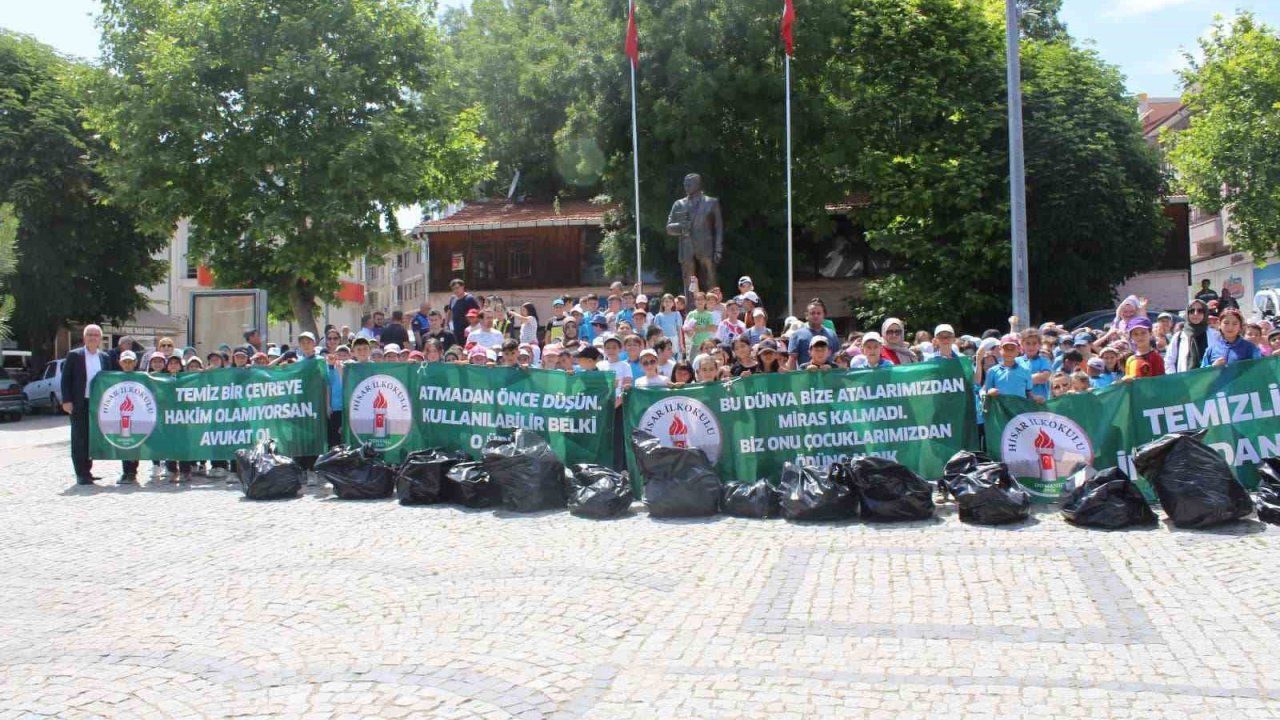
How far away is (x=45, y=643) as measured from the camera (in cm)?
617

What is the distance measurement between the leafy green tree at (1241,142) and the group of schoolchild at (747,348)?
21.8m

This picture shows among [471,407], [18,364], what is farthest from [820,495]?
[18,364]

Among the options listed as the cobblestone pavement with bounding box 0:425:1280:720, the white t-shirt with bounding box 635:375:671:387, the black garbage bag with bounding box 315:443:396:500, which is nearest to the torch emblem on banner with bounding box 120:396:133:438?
the black garbage bag with bounding box 315:443:396:500

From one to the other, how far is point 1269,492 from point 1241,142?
30.2 metres

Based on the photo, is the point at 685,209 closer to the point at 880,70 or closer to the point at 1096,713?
the point at 880,70

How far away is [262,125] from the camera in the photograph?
2756cm

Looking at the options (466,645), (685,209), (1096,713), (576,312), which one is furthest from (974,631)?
(685,209)

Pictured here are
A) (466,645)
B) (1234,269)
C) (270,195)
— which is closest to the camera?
(466,645)

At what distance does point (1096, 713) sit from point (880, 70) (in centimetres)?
3001

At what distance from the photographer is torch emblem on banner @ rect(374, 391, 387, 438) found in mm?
12375

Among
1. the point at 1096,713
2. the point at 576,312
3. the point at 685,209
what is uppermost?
the point at 685,209

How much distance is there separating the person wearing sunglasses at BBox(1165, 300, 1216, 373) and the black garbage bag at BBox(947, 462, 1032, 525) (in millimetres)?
3753

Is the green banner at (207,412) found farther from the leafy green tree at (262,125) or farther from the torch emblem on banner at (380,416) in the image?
the leafy green tree at (262,125)

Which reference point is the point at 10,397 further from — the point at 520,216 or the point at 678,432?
the point at 678,432
